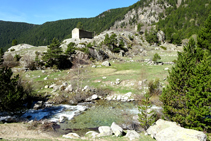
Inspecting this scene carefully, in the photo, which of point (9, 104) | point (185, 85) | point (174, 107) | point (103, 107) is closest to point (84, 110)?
point (103, 107)

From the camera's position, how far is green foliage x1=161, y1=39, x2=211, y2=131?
11.6 metres

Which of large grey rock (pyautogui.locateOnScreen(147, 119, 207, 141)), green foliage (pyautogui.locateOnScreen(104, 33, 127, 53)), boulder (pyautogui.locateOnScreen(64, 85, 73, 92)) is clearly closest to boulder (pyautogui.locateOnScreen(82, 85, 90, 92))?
boulder (pyautogui.locateOnScreen(64, 85, 73, 92))

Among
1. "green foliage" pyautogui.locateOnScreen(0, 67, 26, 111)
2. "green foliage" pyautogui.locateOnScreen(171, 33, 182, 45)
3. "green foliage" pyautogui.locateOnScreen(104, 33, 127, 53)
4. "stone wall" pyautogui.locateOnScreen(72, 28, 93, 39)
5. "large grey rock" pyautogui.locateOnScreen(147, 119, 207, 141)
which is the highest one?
"stone wall" pyautogui.locateOnScreen(72, 28, 93, 39)

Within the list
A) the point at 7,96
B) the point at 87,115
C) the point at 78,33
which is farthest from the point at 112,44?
the point at 7,96

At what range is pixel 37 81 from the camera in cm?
3406

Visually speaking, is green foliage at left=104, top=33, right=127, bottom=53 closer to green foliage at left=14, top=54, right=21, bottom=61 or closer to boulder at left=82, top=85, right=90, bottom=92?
green foliage at left=14, top=54, right=21, bottom=61

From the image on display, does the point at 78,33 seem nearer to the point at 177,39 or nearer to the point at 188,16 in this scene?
the point at 177,39

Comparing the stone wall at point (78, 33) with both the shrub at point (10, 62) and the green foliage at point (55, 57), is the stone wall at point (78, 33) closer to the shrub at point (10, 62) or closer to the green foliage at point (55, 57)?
the green foliage at point (55, 57)

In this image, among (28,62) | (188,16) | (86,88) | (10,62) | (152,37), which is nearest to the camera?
(86,88)

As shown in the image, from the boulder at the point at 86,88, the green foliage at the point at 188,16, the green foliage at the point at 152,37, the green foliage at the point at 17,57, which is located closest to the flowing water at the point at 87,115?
the boulder at the point at 86,88

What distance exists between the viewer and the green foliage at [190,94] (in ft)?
38.2

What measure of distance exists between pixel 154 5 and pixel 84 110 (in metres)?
208

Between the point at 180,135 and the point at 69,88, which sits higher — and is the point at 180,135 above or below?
above

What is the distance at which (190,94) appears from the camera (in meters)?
12.3
